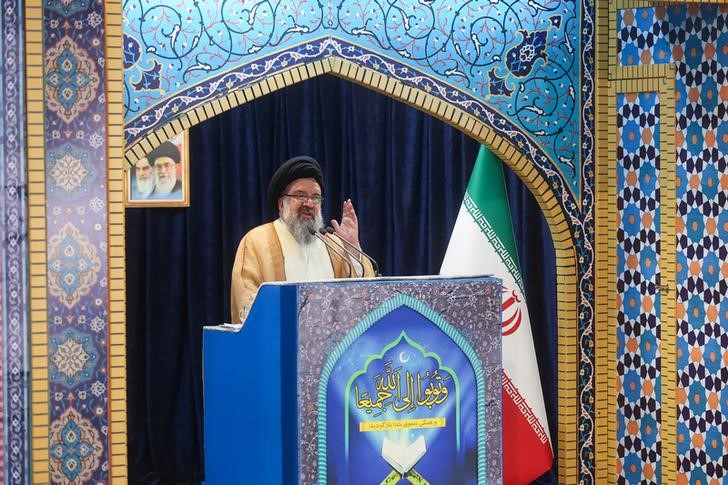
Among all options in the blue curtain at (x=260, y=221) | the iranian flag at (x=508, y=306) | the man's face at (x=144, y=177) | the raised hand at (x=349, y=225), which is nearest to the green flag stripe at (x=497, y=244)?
the iranian flag at (x=508, y=306)

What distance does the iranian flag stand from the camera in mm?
6617

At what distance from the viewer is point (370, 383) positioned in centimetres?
426

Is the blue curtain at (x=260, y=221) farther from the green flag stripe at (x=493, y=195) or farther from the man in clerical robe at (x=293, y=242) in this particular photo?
the man in clerical robe at (x=293, y=242)

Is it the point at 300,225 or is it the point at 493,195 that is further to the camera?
the point at 493,195

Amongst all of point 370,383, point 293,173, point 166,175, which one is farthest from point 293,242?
point 370,383

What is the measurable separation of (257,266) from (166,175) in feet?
5.00

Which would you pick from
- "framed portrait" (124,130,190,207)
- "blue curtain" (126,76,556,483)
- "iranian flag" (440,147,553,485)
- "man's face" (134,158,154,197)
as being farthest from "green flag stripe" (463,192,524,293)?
"man's face" (134,158,154,197)

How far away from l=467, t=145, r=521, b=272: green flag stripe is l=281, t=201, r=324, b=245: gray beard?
3.04 feet

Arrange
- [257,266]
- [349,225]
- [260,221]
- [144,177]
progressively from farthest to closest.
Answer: [260,221]
[144,177]
[257,266]
[349,225]

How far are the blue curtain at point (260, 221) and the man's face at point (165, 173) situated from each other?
176 millimetres

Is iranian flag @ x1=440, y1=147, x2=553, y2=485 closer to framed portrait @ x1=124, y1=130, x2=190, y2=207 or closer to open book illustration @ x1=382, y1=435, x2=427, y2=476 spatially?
framed portrait @ x1=124, y1=130, x2=190, y2=207

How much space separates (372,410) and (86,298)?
1.28 m

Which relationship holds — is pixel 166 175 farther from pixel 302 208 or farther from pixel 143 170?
pixel 302 208

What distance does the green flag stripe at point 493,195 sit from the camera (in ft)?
22.1
